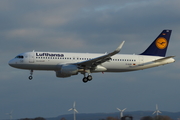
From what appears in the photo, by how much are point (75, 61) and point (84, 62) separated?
99.7 inches

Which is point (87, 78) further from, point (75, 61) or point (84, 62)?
point (84, 62)

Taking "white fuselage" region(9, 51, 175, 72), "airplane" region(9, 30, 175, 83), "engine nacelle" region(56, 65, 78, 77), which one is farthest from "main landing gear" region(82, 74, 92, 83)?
"engine nacelle" region(56, 65, 78, 77)

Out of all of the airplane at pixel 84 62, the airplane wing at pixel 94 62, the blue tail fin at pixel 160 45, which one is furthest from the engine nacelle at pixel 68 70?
the blue tail fin at pixel 160 45

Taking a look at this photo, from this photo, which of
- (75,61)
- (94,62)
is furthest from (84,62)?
(75,61)

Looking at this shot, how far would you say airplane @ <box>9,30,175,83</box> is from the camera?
227 ft

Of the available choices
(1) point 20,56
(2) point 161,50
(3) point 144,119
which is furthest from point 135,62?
(1) point 20,56

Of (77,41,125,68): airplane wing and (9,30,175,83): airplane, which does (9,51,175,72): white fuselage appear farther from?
(77,41,125,68): airplane wing

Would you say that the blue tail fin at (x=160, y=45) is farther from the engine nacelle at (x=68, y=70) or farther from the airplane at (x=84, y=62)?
the engine nacelle at (x=68, y=70)

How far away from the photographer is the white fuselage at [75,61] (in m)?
69.4

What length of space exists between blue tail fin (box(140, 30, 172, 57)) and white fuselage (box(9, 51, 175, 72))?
2057 mm

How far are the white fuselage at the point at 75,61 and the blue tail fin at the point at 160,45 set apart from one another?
2057 mm

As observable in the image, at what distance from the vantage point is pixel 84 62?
69250 mm

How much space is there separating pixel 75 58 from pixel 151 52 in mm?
16309

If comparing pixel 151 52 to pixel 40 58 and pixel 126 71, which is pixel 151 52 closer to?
pixel 126 71
